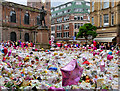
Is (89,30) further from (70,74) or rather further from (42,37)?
(70,74)

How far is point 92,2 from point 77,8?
16.0 m

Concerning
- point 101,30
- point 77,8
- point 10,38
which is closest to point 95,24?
point 101,30

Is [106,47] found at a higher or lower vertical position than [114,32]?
lower

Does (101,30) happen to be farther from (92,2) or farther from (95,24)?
(92,2)

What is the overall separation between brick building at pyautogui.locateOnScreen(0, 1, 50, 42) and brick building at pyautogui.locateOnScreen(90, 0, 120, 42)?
1228cm

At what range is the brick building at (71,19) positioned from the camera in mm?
39531

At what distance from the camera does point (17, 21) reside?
25344 millimetres

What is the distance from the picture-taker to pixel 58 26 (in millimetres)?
44469

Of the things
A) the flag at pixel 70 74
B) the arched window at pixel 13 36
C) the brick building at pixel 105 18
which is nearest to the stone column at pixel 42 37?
the flag at pixel 70 74

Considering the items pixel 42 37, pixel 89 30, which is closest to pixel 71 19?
pixel 89 30

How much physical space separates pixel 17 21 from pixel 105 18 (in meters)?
15.8

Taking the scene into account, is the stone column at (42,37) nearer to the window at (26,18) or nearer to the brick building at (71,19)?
the window at (26,18)

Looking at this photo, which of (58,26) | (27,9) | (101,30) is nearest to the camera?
(101,30)

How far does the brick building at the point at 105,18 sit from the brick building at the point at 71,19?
1535 cm
